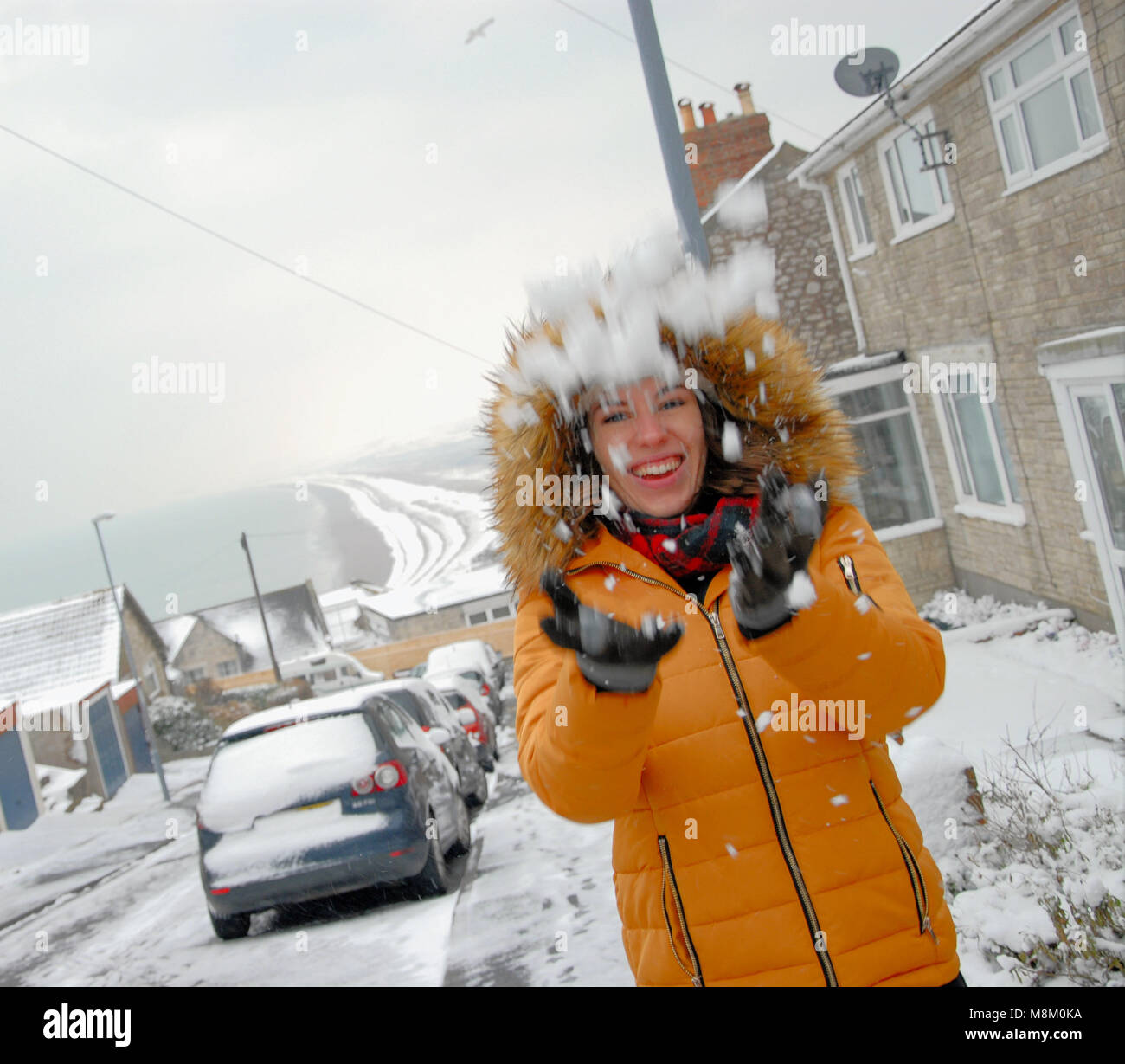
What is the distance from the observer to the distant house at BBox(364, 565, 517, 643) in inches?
294

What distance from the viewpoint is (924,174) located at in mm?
7031

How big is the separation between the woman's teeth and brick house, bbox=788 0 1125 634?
14.4ft

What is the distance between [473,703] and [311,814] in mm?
4497

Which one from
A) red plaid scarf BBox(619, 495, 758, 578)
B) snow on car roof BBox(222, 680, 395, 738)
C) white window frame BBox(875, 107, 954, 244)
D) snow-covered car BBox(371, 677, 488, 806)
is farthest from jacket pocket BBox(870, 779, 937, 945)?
white window frame BBox(875, 107, 954, 244)

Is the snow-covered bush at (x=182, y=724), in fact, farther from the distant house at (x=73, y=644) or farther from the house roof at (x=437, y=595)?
the house roof at (x=437, y=595)

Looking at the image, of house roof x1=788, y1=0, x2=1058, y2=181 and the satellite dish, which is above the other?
the satellite dish

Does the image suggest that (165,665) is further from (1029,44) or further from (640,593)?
(1029,44)

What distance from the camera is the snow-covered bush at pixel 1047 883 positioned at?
2.34 metres

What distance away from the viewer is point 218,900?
12.1ft

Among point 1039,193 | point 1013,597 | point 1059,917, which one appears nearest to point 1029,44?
point 1039,193

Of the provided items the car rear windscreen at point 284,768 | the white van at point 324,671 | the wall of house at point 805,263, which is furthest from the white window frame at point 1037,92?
the white van at point 324,671

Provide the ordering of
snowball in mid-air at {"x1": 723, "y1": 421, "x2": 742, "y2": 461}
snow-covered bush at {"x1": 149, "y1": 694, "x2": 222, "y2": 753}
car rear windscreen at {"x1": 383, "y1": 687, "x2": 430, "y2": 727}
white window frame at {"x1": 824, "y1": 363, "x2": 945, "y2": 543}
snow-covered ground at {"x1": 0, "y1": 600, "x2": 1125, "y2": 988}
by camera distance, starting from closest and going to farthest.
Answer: snowball in mid-air at {"x1": 723, "y1": 421, "x2": 742, "y2": 461}
snow-covered ground at {"x1": 0, "y1": 600, "x2": 1125, "y2": 988}
car rear windscreen at {"x1": 383, "y1": 687, "x2": 430, "y2": 727}
snow-covered bush at {"x1": 149, "y1": 694, "x2": 222, "y2": 753}
white window frame at {"x1": 824, "y1": 363, "x2": 945, "y2": 543}

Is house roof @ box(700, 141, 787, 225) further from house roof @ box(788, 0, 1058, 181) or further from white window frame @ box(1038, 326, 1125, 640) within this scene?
white window frame @ box(1038, 326, 1125, 640)
